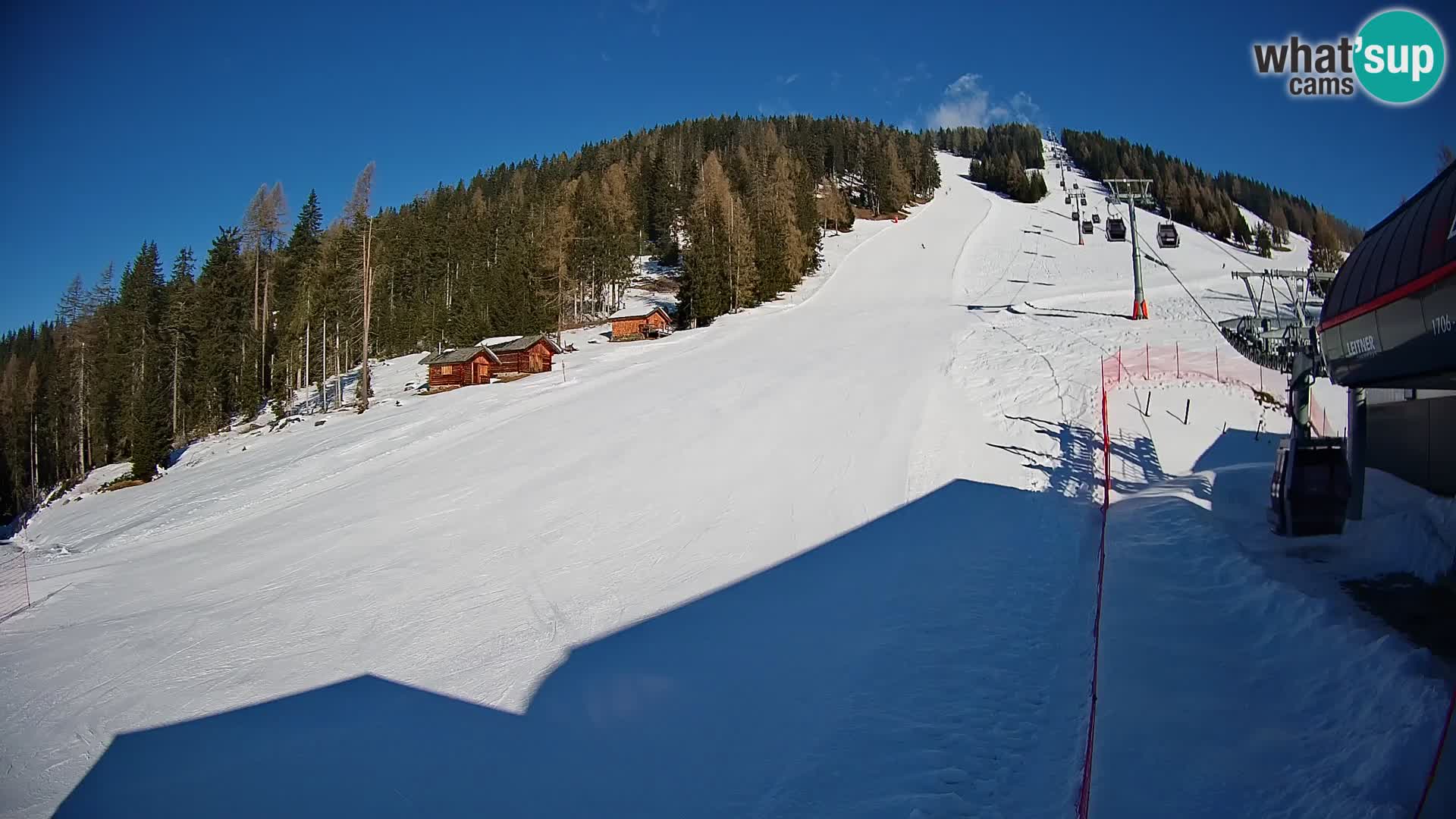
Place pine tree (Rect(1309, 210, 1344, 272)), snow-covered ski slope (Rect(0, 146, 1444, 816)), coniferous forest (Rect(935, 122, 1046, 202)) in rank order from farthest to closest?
coniferous forest (Rect(935, 122, 1046, 202))
pine tree (Rect(1309, 210, 1344, 272))
snow-covered ski slope (Rect(0, 146, 1444, 816))

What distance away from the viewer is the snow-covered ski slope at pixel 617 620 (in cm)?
600

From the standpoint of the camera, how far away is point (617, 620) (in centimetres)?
930

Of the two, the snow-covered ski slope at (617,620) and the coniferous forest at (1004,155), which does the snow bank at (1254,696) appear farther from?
the coniferous forest at (1004,155)

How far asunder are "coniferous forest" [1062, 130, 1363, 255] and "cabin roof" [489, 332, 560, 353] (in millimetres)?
55053

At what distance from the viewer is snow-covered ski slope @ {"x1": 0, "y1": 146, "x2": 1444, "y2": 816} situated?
6.00 m

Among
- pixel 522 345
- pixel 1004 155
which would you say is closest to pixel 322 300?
pixel 522 345

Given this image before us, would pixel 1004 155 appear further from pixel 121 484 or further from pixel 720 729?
pixel 720 729

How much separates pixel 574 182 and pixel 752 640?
3133 inches

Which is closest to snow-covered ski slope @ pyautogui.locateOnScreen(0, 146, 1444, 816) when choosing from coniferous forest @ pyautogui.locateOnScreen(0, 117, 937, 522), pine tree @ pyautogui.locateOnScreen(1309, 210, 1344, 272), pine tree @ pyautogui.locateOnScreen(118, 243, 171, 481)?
pine tree @ pyautogui.locateOnScreen(118, 243, 171, 481)

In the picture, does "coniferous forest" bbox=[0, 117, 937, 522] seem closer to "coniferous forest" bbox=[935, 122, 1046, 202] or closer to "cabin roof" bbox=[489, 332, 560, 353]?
"cabin roof" bbox=[489, 332, 560, 353]

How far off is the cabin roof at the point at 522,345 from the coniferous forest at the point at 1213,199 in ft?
181

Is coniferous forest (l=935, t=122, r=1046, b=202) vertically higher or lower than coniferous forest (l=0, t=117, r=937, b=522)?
higher

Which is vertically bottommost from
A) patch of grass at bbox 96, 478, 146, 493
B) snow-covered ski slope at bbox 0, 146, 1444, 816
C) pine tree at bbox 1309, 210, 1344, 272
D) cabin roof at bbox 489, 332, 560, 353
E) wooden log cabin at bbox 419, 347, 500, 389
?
patch of grass at bbox 96, 478, 146, 493

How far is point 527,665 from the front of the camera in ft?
26.9
